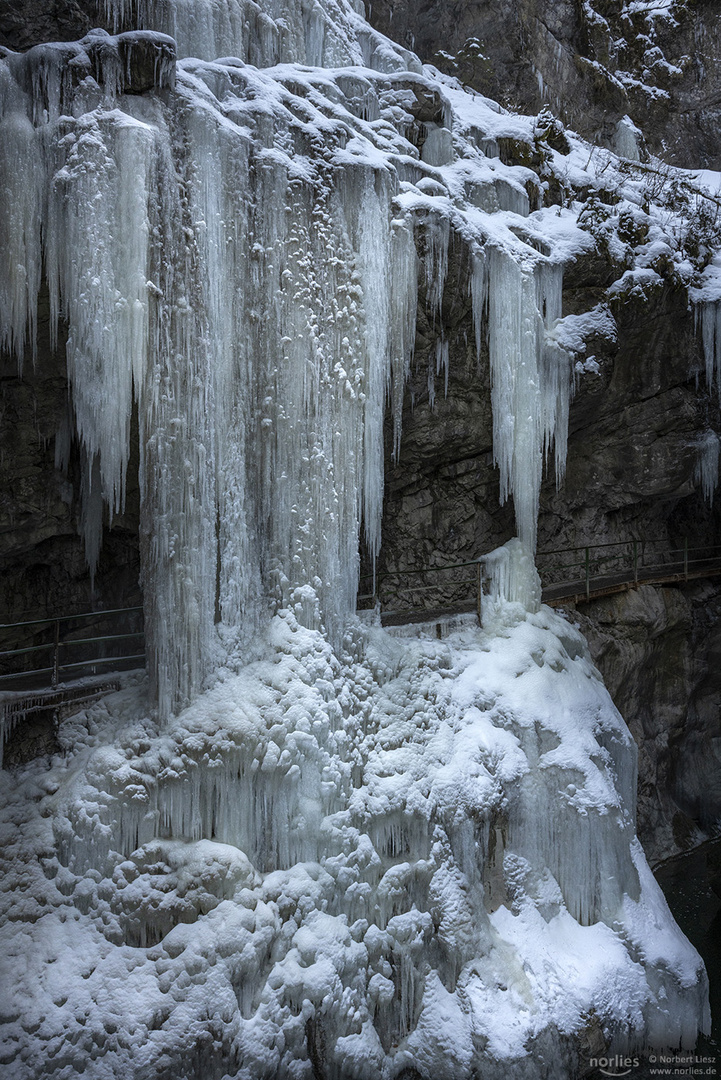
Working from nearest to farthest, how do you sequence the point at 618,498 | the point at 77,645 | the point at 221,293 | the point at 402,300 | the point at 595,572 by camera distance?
the point at 221,293 < the point at 402,300 < the point at 77,645 < the point at 618,498 < the point at 595,572

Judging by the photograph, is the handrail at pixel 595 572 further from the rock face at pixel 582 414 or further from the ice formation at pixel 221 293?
the ice formation at pixel 221 293

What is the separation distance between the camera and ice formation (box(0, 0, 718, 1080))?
5.91 meters

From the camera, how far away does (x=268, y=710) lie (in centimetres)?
655

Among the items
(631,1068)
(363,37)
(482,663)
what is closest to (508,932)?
(631,1068)

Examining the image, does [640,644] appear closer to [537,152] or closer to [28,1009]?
[537,152]

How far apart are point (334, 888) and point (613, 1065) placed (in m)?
3.02

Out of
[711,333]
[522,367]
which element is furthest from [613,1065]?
[711,333]

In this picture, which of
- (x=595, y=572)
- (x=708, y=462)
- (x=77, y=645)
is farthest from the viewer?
(x=595, y=572)

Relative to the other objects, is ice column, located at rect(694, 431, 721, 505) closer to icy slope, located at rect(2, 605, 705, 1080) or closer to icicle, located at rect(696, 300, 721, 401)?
icicle, located at rect(696, 300, 721, 401)

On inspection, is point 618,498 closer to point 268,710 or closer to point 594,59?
point 268,710

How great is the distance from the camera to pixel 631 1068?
22.2 ft

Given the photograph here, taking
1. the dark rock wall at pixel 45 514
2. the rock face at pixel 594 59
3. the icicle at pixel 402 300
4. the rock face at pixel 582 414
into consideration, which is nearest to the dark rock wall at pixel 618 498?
the rock face at pixel 582 414

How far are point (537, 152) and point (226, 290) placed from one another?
18.7 feet

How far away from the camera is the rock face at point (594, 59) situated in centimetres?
1377
